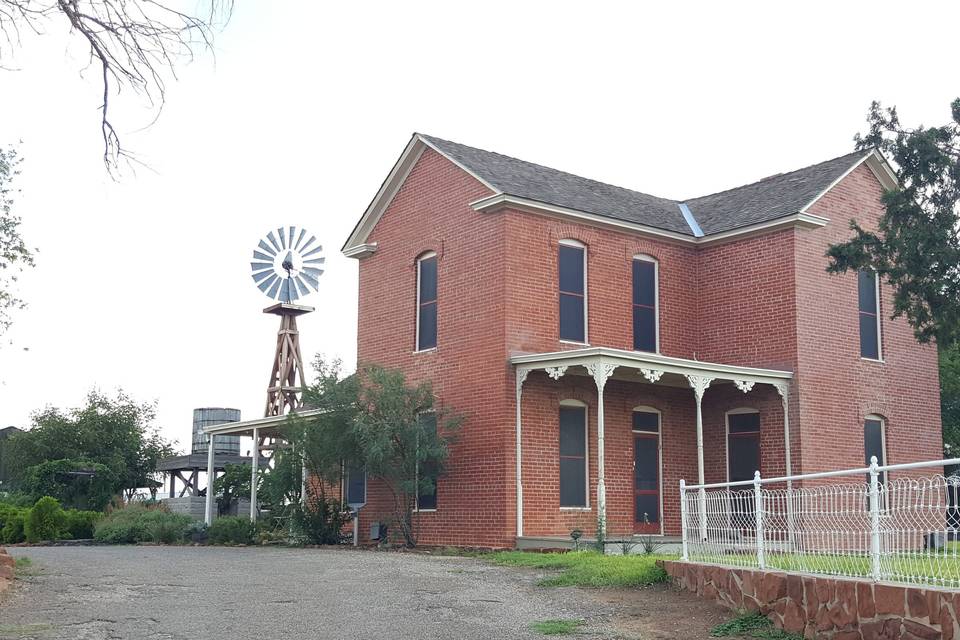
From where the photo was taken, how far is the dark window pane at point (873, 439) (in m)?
23.3

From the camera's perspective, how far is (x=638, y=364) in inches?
778

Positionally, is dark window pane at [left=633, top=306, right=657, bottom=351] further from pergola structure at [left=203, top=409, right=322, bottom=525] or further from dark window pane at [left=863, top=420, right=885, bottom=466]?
pergola structure at [left=203, top=409, right=322, bottom=525]

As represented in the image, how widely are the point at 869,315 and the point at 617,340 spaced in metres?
5.65

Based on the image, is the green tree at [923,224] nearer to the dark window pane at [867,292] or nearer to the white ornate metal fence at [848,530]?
the dark window pane at [867,292]

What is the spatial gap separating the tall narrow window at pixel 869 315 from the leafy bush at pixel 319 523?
11.4 metres

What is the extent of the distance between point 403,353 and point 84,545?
838cm

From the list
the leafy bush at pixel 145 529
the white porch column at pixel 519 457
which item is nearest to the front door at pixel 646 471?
the white porch column at pixel 519 457

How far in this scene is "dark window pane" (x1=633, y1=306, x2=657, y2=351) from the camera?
75.5 ft

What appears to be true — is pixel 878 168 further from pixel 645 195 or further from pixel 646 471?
pixel 646 471

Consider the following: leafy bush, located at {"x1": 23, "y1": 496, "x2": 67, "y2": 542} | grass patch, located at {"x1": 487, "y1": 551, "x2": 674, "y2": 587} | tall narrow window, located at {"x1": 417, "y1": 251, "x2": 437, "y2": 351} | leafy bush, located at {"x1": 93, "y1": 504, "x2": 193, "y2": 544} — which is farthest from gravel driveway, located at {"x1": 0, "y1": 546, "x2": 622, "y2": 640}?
leafy bush, located at {"x1": 23, "y1": 496, "x2": 67, "y2": 542}

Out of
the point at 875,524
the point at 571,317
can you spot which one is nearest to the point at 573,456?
the point at 571,317

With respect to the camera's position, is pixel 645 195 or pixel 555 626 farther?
pixel 645 195

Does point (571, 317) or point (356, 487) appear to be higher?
point (571, 317)

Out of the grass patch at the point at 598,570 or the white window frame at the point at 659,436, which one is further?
the white window frame at the point at 659,436
